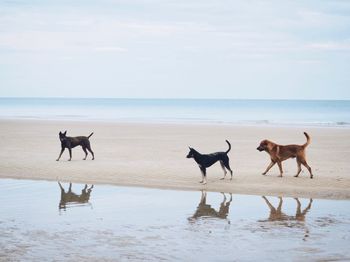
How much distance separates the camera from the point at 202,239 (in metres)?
9.23

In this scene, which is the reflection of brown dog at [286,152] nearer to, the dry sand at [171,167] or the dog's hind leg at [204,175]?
the dry sand at [171,167]

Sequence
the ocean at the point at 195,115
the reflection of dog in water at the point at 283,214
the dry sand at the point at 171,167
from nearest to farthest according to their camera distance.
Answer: the reflection of dog in water at the point at 283,214 → the dry sand at the point at 171,167 → the ocean at the point at 195,115

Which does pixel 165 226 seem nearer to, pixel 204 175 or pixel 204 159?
pixel 204 175

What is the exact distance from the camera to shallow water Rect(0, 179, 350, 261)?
8.37 m

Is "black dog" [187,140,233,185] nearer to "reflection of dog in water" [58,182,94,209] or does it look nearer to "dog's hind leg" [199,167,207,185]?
"dog's hind leg" [199,167,207,185]

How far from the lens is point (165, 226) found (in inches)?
400

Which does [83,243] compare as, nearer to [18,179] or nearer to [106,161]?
[18,179]

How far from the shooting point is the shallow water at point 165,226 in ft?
27.5

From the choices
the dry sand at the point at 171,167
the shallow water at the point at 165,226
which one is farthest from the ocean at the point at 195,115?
the shallow water at the point at 165,226

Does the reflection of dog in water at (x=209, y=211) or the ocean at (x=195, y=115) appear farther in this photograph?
the ocean at (x=195, y=115)

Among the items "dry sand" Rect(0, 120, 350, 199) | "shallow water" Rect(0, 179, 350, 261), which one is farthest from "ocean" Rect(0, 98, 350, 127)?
"shallow water" Rect(0, 179, 350, 261)

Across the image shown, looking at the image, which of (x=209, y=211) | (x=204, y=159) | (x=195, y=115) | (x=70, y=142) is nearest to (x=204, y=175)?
(x=204, y=159)

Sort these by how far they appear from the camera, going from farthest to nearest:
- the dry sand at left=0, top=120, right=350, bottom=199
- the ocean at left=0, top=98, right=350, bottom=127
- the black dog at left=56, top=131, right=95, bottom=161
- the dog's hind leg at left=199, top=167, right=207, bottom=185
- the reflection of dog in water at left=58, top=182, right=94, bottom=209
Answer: the ocean at left=0, top=98, right=350, bottom=127, the black dog at left=56, top=131, right=95, bottom=161, the dog's hind leg at left=199, top=167, right=207, bottom=185, the dry sand at left=0, top=120, right=350, bottom=199, the reflection of dog in water at left=58, top=182, right=94, bottom=209

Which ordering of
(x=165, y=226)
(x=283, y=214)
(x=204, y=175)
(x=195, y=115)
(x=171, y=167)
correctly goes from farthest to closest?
(x=195, y=115), (x=171, y=167), (x=204, y=175), (x=283, y=214), (x=165, y=226)
